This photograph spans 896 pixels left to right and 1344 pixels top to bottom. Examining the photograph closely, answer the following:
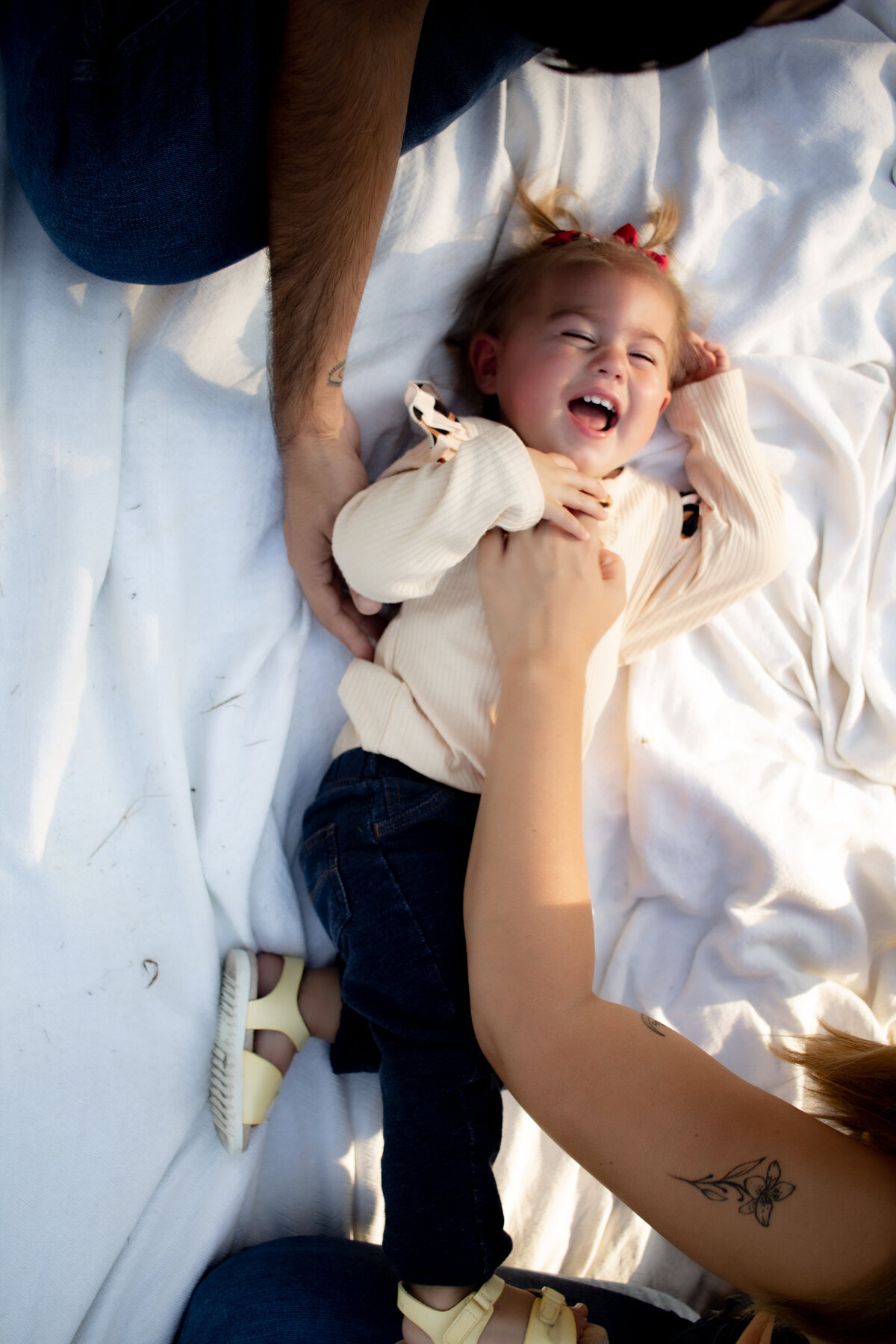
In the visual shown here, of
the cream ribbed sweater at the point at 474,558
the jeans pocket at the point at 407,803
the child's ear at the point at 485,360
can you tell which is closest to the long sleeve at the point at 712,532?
the cream ribbed sweater at the point at 474,558

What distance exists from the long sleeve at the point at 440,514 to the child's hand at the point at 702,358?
0.49 m

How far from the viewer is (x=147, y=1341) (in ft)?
3.46

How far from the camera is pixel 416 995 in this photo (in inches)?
43.1

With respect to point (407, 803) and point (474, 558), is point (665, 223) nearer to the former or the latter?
point (474, 558)

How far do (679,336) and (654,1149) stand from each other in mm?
1192

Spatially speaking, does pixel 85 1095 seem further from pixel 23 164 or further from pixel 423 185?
pixel 423 185

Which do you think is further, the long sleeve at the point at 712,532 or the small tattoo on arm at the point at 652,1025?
the long sleeve at the point at 712,532

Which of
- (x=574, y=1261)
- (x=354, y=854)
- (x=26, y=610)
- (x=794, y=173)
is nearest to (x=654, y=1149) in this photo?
(x=354, y=854)

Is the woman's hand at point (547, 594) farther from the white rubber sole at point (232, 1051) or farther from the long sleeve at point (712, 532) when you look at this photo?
the white rubber sole at point (232, 1051)

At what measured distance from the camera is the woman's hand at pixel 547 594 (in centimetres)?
106

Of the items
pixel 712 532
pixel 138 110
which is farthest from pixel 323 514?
pixel 712 532

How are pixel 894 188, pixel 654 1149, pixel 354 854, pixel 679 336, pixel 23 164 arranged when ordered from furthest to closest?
pixel 894 188, pixel 679 336, pixel 354 854, pixel 23 164, pixel 654 1149

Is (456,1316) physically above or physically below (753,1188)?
below

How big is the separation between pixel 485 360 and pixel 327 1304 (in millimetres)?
1389
